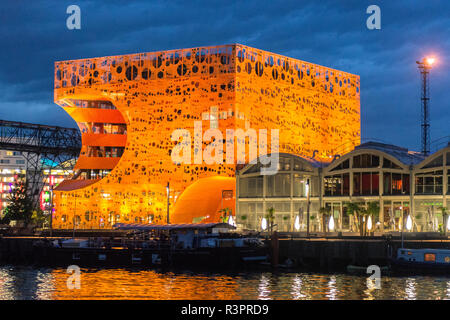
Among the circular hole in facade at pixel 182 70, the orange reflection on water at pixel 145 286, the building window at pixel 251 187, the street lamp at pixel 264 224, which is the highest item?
the circular hole in facade at pixel 182 70

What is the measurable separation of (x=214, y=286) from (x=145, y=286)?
561cm

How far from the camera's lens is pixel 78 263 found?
85.4 meters

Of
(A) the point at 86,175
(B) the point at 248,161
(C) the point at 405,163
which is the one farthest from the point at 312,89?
(A) the point at 86,175

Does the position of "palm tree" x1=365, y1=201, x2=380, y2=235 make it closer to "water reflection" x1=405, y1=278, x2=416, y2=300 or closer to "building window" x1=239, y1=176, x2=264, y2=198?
"building window" x1=239, y1=176, x2=264, y2=198

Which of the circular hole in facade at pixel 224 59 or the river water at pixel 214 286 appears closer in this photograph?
the river water at pixel 214 286

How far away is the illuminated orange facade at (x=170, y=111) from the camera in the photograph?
115 metres

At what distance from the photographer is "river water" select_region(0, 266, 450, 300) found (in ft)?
186

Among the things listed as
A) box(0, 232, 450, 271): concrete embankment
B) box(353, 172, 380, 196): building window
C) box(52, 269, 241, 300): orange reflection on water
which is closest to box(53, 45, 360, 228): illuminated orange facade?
box(353, 172, 380, 196): building window

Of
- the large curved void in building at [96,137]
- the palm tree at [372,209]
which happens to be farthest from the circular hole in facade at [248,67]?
the large curved void in building at [96,137]

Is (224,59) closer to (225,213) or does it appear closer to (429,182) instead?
(225,213)

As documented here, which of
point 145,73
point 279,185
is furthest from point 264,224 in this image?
point 145,73

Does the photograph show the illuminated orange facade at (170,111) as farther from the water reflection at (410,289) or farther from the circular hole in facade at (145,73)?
the water reflection at (410,289)

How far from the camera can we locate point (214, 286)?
62312mm
